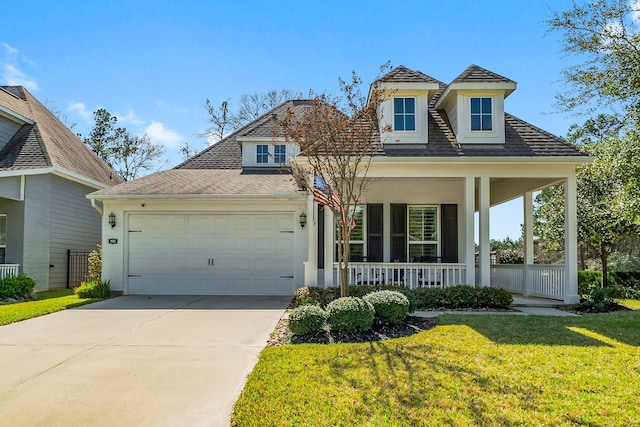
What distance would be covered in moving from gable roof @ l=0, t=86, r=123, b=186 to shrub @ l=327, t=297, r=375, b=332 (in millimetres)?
11231

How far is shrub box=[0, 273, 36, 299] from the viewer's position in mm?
11633

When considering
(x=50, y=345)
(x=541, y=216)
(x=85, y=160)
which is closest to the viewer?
(x=50, y=345)

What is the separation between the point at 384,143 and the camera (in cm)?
1081

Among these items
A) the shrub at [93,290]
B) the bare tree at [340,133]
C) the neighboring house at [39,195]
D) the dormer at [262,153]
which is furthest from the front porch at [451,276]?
the neighboring house at [39,195]

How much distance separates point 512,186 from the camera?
12.4 metres

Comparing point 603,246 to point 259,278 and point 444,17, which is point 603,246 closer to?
point 444,17

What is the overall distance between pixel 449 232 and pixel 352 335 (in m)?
7.22

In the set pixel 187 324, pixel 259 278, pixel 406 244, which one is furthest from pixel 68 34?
pixel 406 244

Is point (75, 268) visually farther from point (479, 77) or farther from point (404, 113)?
point (479, 77)

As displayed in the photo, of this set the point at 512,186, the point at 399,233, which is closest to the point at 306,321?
the point at 399,233

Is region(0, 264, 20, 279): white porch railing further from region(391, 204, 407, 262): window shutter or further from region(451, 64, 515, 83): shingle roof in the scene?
region(451, 64, 515, 83): shingle roof

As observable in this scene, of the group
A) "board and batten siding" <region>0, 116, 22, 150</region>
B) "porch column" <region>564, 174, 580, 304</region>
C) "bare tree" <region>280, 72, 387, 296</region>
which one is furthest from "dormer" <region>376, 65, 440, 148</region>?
"board and batten siding" <region>0, 116, 22, 150</region>

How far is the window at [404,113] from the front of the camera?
431 inches

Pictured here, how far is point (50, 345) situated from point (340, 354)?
433cm
